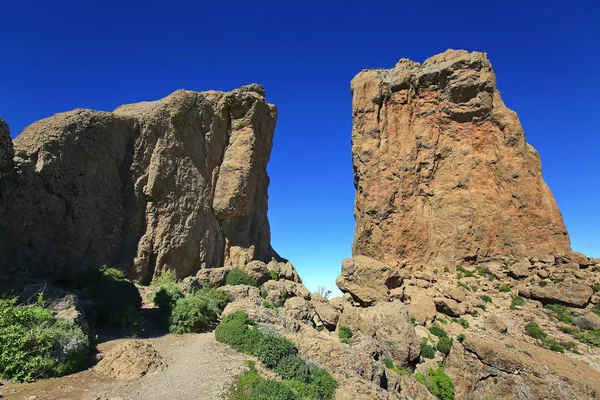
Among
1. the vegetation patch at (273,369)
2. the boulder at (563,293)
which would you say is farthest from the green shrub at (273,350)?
the boulder at (563,293)

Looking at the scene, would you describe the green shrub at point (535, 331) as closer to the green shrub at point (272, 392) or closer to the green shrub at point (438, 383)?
the green shrub at point (438, 383)

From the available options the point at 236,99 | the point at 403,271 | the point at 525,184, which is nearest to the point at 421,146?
the point at 525,184

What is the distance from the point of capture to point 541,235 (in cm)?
2792

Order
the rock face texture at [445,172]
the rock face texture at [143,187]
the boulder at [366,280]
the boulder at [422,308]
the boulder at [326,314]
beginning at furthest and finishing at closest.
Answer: the rock face texture at [445,172], the boulder at [366,280], the boulder at [422,308], the boulder at [326,314], the rock face texture at [143,187]

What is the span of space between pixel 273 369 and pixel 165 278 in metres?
14.2

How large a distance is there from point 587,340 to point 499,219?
11438mm

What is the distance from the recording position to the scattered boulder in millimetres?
10102

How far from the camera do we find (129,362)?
34.4 feet

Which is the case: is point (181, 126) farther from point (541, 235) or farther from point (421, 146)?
point (541, 235)

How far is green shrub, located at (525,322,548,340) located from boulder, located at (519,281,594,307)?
2.56m

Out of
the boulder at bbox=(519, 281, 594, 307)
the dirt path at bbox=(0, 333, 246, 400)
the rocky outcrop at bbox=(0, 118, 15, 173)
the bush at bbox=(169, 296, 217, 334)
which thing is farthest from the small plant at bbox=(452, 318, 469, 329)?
the rocky outcrop at bbox=(0, 118, 15, 173)

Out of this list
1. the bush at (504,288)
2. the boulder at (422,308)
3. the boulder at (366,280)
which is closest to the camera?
the boulder at (422,308)

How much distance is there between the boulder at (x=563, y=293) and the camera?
75.5 feet

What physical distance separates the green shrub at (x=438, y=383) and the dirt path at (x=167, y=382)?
1053cm
